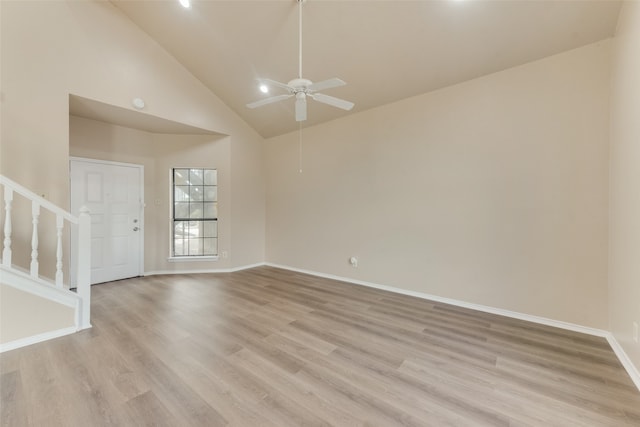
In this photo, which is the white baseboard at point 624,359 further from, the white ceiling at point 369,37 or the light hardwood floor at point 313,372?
the white ceiling at point 369,37

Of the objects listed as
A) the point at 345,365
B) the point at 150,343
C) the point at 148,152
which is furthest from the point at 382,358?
the point at 148,152

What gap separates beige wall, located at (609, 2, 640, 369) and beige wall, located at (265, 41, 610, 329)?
17 centimetres

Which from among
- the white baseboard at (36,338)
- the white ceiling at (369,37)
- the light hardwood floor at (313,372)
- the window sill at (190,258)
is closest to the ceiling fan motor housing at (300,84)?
the white ceiling at (369,37)

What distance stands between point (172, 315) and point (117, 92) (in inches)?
128

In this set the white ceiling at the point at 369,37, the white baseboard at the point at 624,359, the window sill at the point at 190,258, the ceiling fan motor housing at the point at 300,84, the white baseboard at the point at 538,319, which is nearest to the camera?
the white baseboard at the point at 624,359

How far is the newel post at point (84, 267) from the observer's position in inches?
110

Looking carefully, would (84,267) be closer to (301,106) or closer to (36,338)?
(36,338)

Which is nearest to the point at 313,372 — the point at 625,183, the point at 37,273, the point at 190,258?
the point at 37,273

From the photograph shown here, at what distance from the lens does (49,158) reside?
320cm

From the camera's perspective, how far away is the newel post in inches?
110

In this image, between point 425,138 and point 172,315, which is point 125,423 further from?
point 425,138

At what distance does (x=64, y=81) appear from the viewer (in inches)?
129

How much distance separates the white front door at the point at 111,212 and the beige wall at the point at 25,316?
184 cm

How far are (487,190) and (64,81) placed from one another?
5.54m
